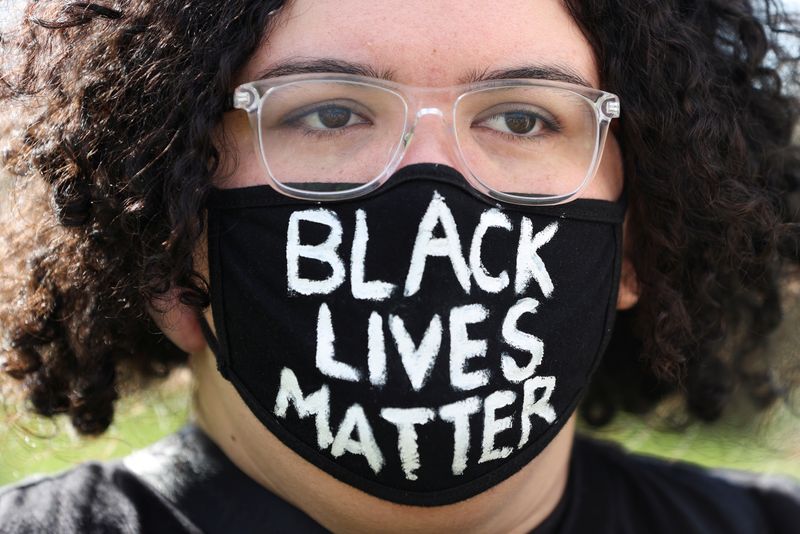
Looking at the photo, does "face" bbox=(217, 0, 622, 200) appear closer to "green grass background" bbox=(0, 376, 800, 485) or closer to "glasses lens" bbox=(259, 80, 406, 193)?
"glasses lens" bbox=(259, 80, 406, 193)

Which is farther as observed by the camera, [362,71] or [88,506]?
[88,506]

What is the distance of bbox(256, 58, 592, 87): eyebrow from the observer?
79.4 inches

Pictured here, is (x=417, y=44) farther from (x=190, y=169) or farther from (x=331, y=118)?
(x=190, y=169)

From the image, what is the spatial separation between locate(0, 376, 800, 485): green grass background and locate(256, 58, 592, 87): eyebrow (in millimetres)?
1314

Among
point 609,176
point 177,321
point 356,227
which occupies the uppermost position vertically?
point 356,227

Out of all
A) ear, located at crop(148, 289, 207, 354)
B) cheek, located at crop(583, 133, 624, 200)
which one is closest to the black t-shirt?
ear, located at crop(148, 289, 207, 354)

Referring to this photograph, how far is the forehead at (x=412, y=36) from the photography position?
1999 mm

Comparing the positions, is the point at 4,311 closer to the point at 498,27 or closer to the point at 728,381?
the point at 498,27

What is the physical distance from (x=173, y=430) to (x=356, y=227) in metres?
1.85

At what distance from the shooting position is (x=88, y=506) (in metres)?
2.26

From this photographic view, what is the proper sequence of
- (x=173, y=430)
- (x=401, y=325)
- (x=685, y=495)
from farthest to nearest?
(x=173, y=430)
(x=685, y=495)
(x=401, y=325)

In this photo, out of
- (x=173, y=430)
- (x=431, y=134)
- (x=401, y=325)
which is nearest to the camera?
(x=401, y=325)

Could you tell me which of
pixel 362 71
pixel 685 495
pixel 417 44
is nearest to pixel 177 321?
pixel 362 71

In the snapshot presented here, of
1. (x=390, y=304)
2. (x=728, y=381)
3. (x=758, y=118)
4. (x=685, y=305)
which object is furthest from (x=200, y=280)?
(x=728, y=381)
